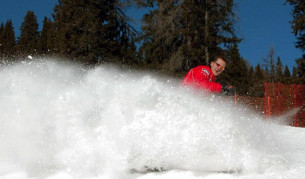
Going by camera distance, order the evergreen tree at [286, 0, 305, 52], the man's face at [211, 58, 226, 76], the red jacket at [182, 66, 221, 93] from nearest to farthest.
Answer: the red jacket at [182, 66, 221, 93] → the man's face at [211, 58, 226, 76] → the evergreen tree at [286, 0, 305, 52]

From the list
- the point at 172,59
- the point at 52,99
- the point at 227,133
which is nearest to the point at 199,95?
the point at 227,133

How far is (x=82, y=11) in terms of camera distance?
902 inches

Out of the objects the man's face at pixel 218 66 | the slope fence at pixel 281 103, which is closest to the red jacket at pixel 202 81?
the man's face at pixel 218 66

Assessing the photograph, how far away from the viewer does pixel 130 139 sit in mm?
3400

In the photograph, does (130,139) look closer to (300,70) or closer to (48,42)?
(300,70)

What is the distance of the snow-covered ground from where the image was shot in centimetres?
337

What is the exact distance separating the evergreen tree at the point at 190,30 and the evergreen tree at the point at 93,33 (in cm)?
274

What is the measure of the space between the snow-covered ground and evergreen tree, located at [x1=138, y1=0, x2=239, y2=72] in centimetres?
1736

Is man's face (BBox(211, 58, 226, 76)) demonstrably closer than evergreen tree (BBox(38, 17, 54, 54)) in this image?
Yes

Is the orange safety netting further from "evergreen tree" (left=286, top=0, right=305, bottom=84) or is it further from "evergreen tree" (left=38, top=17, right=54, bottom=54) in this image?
"evergreen tree" (left=38, top=17, right=54, bottom=54)

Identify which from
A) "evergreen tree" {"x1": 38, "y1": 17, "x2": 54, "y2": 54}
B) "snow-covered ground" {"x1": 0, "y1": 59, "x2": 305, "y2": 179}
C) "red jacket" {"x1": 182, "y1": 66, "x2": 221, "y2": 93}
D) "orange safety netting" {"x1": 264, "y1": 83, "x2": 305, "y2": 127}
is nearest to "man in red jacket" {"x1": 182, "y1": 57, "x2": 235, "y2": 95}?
"red jacket" {"x1": 182, "y1": 66, "x2": 221, "y2": 93}

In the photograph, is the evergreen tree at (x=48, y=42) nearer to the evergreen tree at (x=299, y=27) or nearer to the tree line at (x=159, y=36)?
the tree line at (x=159, y=36)

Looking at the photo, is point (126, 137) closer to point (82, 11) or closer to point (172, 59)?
point (172, 59)

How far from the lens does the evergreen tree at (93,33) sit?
2153cm
